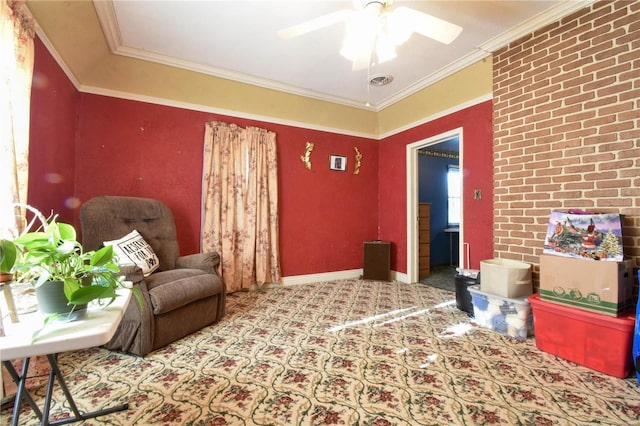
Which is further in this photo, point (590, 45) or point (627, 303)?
point (590, 45)

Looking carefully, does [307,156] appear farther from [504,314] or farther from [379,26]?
[504,314]

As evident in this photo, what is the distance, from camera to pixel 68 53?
7.76ft

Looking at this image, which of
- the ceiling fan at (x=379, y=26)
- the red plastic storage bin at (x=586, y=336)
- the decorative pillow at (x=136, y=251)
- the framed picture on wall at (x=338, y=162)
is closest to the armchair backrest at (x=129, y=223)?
the decorative pillow at (x=136, y=251)

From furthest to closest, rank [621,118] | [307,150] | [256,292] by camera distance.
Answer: [307,150] → [256,292] → [621,118]

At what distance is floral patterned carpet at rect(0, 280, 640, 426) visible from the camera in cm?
134

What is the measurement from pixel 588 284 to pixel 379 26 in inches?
88.6

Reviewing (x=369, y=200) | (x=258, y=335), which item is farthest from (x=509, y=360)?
(x=369, y=200)

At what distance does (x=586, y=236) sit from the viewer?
1917 mm

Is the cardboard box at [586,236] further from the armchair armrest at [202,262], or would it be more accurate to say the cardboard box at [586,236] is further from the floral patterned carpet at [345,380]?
the armchair armrest at [202,262]

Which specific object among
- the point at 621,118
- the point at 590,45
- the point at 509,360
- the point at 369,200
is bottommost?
the point at 509,360

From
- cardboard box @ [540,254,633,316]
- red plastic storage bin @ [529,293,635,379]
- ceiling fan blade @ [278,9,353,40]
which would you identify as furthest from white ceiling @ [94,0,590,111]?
red plastic storage bin @ [529,293,635,379]

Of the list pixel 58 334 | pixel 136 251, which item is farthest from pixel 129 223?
pixel 58 334

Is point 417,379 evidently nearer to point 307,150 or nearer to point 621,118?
point 621,118

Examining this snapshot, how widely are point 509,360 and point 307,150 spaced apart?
3.17 meters
